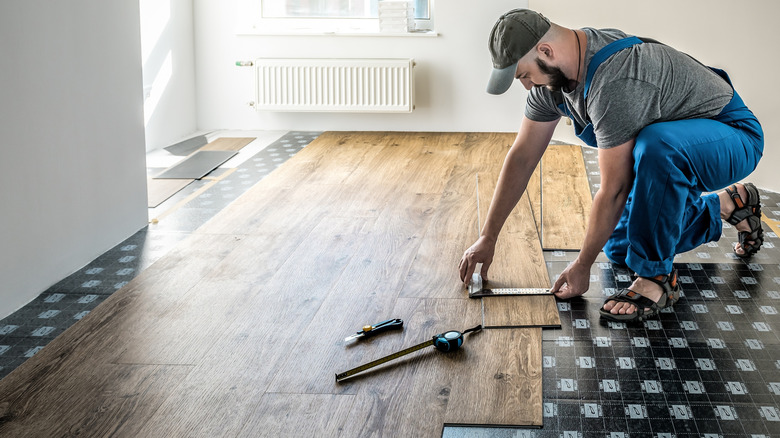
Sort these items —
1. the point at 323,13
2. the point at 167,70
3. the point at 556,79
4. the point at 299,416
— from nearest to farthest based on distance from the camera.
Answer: the point at 299,416 → the point at 556,79 → the point at 167,70 → the point at 323,13

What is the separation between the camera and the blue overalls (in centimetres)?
214

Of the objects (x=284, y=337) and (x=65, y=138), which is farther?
(x=65, y=138)

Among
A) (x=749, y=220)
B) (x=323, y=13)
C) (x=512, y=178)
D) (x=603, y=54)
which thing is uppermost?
(x=323, y=13)

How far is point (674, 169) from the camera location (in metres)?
2.17

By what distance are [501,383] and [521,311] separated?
449 mm

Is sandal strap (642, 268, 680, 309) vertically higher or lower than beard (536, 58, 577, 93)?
lower

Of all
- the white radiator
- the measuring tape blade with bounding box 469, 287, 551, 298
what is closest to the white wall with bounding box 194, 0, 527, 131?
the white radiator

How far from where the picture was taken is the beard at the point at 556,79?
210 centimetres

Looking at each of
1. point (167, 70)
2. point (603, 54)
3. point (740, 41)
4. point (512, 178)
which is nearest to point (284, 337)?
point (512, 178)

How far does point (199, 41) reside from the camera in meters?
5.71

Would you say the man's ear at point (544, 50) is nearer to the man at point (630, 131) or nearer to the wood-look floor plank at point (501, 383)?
the man at point (630, 131)

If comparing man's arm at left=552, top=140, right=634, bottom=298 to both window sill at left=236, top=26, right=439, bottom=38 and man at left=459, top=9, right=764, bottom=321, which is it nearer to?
man at left=459, top=9, right=764, bottom=321

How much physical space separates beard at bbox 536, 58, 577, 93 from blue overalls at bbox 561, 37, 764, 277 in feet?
0.19

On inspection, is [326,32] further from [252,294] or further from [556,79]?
[556,79]
